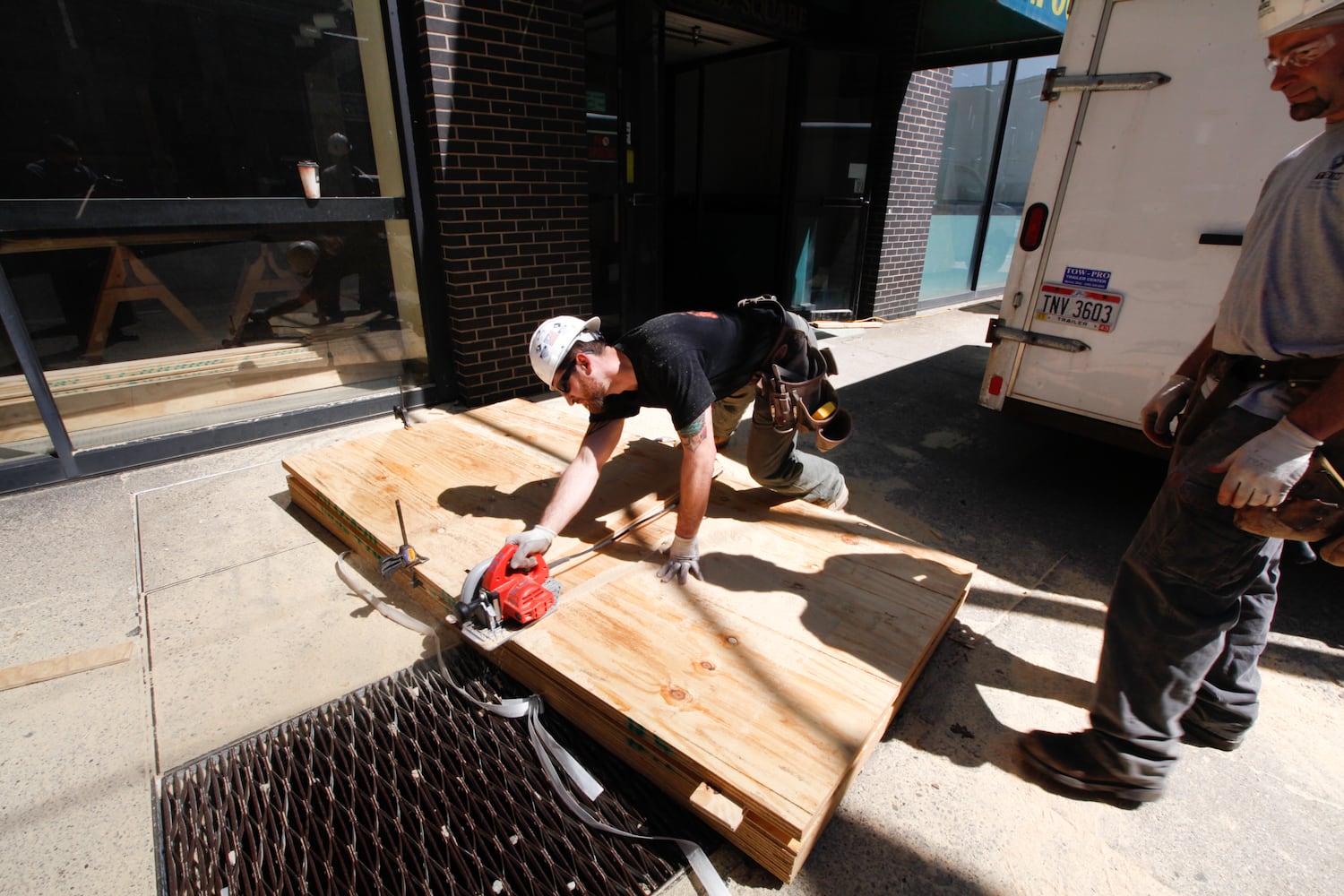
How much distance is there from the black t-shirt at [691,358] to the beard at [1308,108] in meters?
1.72

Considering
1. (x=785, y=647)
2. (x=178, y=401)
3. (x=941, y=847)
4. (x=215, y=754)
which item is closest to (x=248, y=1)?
(x=178, y=401)

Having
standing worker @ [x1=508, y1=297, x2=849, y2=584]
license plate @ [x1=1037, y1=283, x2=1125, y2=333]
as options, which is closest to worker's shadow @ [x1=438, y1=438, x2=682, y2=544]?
standing worker @ [x1=508, y1=297, x2=849, y2=584]

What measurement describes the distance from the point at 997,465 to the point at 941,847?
10.4 feet

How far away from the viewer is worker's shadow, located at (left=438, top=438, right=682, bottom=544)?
2.91 m

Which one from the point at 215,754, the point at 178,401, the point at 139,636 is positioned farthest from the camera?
the point at 178,401

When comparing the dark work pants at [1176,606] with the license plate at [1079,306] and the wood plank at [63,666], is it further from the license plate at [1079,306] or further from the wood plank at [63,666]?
the wood plank at [63,666]

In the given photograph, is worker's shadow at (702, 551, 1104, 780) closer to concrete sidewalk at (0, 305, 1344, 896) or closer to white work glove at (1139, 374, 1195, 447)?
concrete sidewalk at (0, 305, 1344, 896)

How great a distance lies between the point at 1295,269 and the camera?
5.32 feet

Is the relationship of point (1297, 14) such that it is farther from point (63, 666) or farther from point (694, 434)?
point (63, 666)

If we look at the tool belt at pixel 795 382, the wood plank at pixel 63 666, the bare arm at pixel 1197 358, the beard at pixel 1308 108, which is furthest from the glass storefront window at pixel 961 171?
the wood plank at pixel 63 666

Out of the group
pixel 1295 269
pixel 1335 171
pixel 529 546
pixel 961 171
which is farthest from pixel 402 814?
pixel 961 171

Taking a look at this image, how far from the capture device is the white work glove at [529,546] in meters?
2.29

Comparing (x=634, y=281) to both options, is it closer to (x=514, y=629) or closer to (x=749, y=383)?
(x=749, y=383)

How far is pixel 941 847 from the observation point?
184 centimetres
